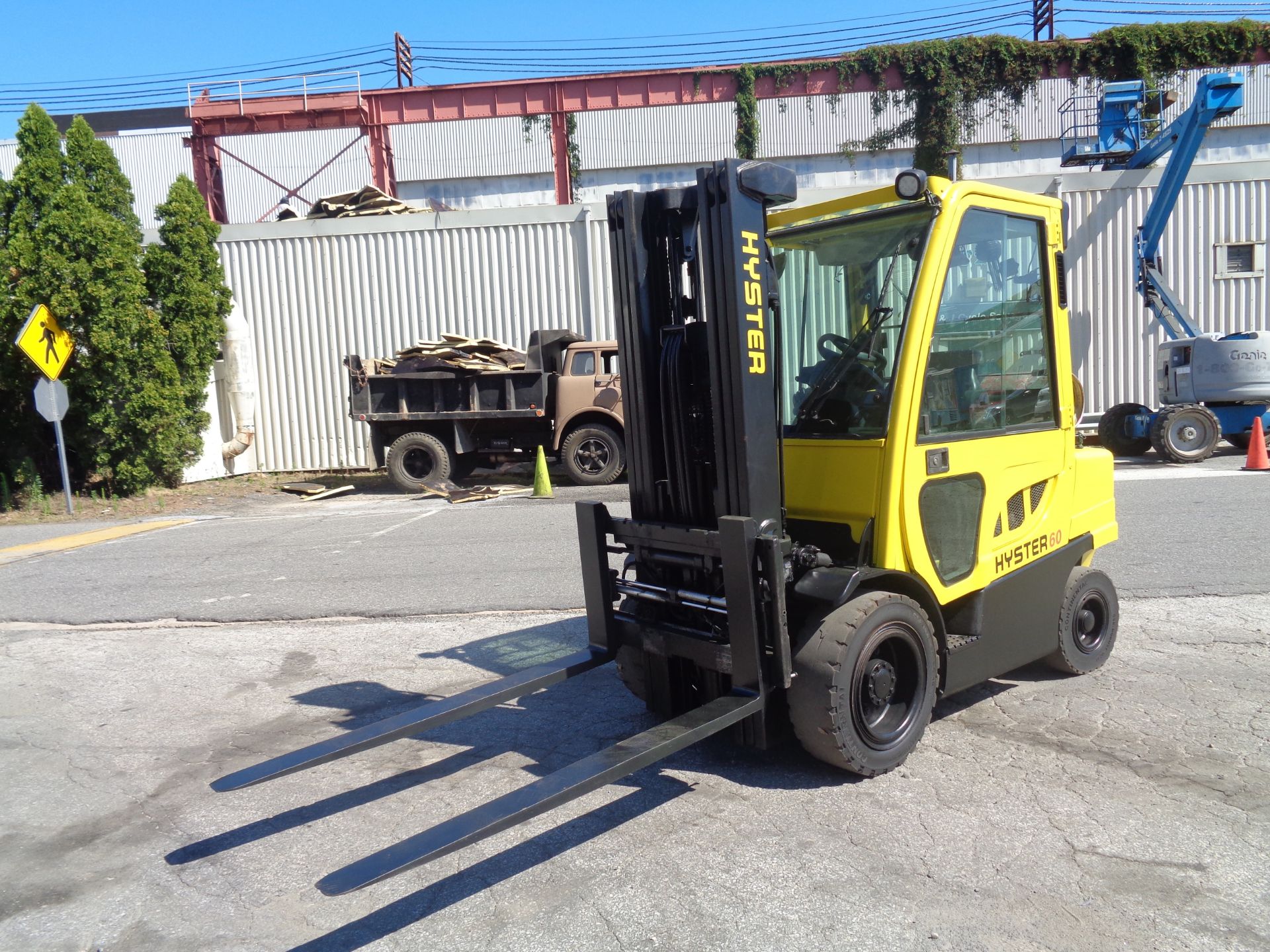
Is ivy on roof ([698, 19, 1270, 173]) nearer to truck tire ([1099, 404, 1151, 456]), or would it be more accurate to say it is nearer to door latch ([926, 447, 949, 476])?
truck tire ([1099, 404, 1151, 456])

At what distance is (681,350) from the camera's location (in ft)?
13.5

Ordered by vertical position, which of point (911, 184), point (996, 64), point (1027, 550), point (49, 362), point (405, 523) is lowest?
point (405, 523)

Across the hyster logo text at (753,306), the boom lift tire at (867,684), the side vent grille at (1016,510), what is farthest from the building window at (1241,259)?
the hyster logo text at (753,306)

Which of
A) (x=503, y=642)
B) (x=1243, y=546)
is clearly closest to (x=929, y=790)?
(x=503, y=642)

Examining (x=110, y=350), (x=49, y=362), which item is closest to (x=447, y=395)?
(x=110, y=350)

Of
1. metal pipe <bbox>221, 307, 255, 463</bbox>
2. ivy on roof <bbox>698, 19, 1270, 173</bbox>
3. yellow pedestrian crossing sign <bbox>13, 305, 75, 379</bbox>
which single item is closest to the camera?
yellow pedestrian crossing sign <bbox>13, 305, 75, 379</bbox>

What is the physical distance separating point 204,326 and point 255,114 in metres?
15.1

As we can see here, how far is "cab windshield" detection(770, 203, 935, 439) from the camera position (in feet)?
13.5

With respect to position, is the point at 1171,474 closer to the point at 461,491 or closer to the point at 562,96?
the point at 461,491

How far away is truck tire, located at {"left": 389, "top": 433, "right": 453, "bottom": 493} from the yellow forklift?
37.9 feet

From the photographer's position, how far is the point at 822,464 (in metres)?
4.22

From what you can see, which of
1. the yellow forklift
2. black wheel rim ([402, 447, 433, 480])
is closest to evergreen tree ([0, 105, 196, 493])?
black wheel rim ([402, 447, 433, 480])

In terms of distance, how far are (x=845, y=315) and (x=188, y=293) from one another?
1470 centimetres

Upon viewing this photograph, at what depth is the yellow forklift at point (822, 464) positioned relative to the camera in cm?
380
